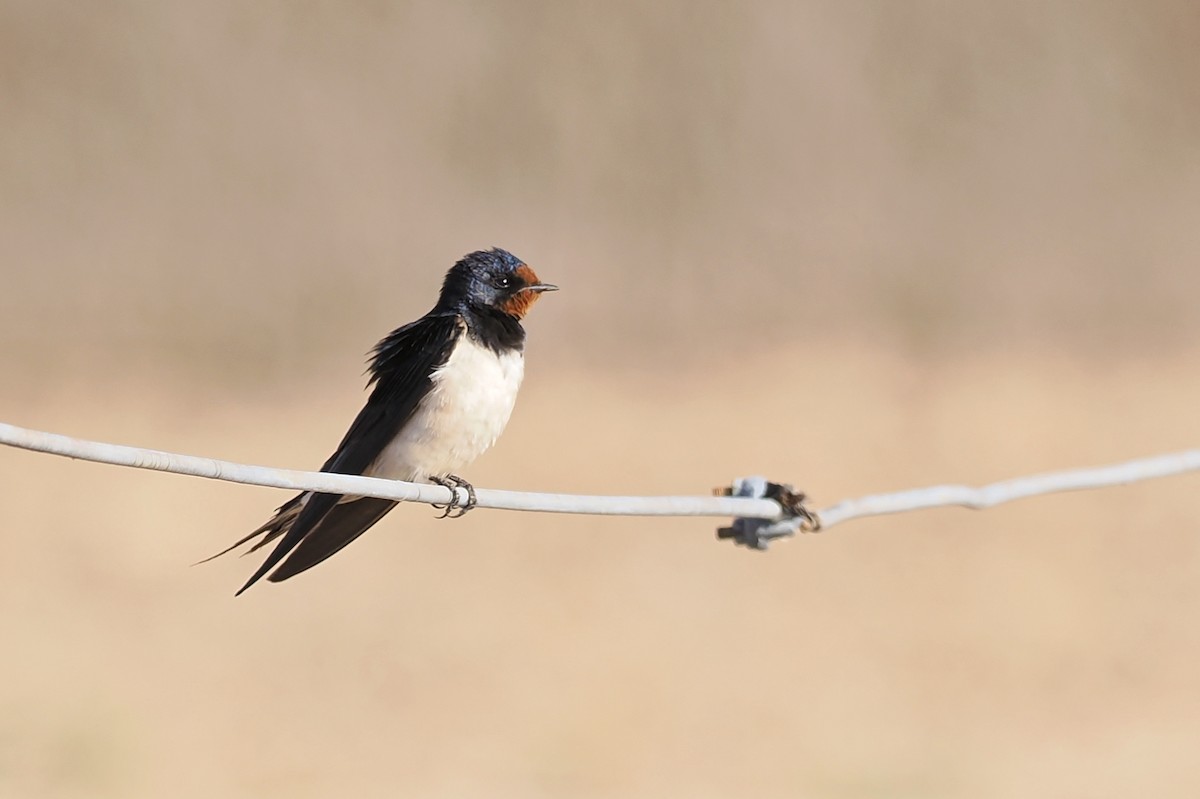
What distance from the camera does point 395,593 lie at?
2.97 m

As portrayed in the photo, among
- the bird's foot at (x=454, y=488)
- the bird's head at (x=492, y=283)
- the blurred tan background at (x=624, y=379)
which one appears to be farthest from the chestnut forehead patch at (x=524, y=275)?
the blurred tan background at (x=624, y=379)

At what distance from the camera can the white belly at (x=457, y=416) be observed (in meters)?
1.33

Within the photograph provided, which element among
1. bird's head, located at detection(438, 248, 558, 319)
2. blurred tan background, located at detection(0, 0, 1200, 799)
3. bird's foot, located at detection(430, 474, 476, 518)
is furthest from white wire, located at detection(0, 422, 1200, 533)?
blurred tan background, located at detection(0, 0, 1200, 799)

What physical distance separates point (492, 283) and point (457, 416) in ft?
0.50

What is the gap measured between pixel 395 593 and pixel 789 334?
3.53ft

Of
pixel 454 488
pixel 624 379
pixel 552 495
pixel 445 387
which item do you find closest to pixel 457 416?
pixel 445 387

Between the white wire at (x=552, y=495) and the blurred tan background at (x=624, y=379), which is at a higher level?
the blurred tan background at (x=624, y=379)

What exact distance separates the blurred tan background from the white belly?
1.57 m

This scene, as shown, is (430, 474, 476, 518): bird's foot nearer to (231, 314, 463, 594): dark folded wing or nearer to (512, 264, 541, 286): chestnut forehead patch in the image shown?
(231, 314, 463, 594): dark folded wing

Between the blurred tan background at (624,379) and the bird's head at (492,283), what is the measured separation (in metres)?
1.53

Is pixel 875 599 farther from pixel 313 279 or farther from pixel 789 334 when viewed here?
pixel 313 279

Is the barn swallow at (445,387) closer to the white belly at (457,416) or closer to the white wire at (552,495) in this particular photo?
the white belly at (457,416)

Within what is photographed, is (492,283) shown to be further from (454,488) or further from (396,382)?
(454,488)

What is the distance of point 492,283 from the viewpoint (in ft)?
4.61
